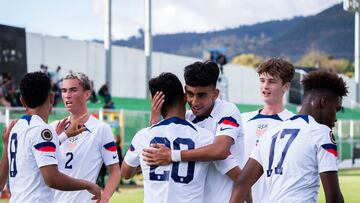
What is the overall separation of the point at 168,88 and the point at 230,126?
75 centimetres

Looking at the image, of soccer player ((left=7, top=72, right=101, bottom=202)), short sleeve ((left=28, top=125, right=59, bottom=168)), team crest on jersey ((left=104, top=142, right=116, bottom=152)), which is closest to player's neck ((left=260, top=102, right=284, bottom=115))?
team crest on jersey ((left=104, top=142, right=116, bottom=152))

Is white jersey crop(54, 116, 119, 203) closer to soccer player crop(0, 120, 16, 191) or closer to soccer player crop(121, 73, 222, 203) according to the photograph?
soccer player crop(0, 120, 16, 191)

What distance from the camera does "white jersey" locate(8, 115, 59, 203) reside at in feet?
20.8

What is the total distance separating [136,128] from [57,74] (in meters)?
6.86

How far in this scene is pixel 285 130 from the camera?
569cm

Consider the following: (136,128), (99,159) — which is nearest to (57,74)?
(136,128)

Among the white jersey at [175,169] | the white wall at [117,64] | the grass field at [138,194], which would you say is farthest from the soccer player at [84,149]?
the white wall at [117,64]

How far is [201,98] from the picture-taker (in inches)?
253

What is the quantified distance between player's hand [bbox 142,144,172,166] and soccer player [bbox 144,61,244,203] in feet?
0.03

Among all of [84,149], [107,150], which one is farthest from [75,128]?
[107,150]

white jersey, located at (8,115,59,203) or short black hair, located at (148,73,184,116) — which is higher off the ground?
short black hair, located at (148,73,184,116)

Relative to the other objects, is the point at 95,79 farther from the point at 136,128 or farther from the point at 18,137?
the point at 18,137

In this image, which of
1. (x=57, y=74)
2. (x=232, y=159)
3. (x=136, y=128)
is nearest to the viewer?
(x=232, y=159)

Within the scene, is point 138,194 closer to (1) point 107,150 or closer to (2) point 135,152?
(1) point 107,150
